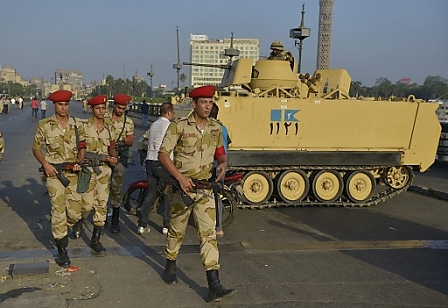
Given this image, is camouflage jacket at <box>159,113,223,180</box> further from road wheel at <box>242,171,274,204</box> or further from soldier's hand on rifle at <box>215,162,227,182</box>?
road wheel at <box>242,171,274,204</box>

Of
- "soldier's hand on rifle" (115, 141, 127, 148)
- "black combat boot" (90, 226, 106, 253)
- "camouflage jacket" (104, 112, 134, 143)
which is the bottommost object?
"black combat boot" (90, 226, 106, 253)

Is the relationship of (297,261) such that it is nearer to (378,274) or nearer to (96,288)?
(378,274)

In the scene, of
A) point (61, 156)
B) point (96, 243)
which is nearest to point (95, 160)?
point (61, 156)

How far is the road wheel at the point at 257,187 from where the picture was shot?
30.1 ft

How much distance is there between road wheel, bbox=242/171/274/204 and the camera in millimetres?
9180

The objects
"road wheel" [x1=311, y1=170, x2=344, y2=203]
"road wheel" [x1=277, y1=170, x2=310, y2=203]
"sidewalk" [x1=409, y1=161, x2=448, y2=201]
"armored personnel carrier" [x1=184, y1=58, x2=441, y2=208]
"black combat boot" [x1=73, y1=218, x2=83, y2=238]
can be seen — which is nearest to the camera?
"black combat boot" [x1=73, y1=218, x2=83, y2=238]

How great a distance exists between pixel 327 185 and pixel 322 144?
0.80 meters

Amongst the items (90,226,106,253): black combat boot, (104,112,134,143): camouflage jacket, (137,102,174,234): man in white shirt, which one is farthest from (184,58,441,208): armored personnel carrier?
(90,226,106,253): black combat boot

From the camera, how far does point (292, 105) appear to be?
9.34 meters

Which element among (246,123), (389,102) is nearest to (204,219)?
(246,123)

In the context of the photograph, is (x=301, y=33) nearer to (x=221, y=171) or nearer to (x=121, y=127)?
(x=121, y=127)

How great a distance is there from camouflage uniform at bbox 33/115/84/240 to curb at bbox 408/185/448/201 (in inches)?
307

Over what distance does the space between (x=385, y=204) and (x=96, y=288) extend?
265 inches

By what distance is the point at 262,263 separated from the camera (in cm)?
596
